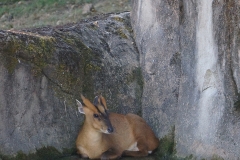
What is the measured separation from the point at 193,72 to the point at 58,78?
1978 mm

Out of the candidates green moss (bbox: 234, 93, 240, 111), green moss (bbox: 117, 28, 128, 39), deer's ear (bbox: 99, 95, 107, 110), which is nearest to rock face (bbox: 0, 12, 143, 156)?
green moss (bbox: 117, 28, 128, 39)

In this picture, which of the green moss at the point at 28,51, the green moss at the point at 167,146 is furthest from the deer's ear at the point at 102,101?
the green moss at the point at 167,146

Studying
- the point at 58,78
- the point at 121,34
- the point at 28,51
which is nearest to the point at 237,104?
the point at 58,78

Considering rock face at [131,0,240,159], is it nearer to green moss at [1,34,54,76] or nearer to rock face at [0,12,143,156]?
rock face at [0,12,143,156]

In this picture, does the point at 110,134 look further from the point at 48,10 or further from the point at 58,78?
the point at 48,10

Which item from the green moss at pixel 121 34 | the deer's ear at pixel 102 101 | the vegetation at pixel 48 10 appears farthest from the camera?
the vegetation at pixel 48 10

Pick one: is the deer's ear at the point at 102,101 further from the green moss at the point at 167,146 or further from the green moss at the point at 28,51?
the green moss at the point at 167,146

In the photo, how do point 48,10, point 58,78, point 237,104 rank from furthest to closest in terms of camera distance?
point 48,10, point 58,78, point 237,104

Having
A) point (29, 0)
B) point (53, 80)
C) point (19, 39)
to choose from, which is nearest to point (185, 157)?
point (53, 80)

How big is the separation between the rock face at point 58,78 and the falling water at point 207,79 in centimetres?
155

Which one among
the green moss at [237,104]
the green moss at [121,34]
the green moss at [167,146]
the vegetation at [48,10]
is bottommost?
the green moss at [167,146]

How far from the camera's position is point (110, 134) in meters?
10.3

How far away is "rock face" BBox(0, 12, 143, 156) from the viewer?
31.3 feet

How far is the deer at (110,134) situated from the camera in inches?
385
